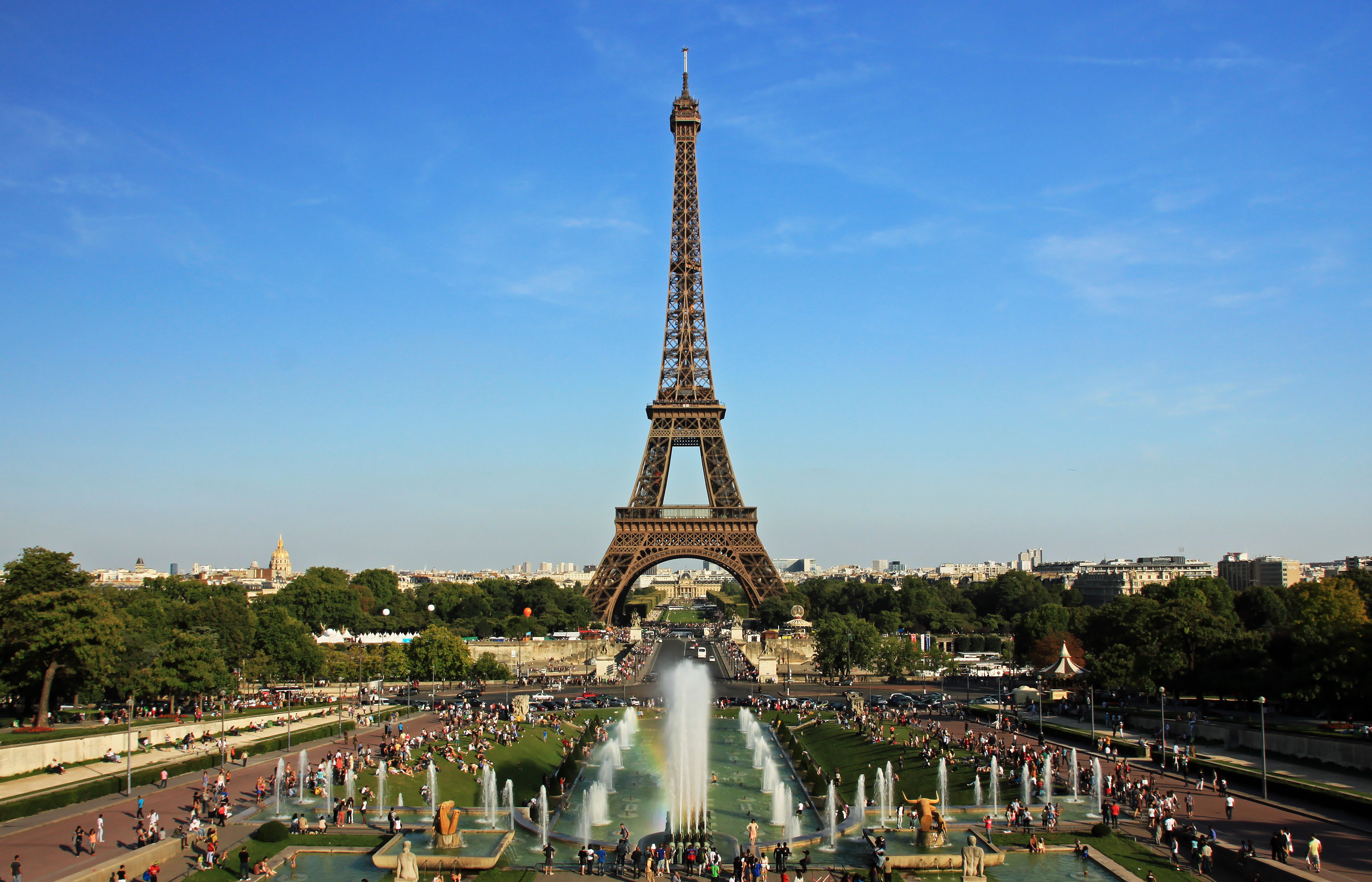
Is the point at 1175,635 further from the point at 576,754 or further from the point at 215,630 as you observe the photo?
the point at 215,630

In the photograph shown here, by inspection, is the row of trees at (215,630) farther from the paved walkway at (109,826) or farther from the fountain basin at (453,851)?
the fountain basin at (453,851)

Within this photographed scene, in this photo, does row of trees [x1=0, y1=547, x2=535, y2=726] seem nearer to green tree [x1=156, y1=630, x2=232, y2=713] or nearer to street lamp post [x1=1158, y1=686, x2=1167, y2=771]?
green tree [x1=156, y1=630, x2=232, y2=713]

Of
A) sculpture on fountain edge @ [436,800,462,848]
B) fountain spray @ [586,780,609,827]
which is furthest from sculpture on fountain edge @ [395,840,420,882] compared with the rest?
fountain spray @ [586,780,609,827]

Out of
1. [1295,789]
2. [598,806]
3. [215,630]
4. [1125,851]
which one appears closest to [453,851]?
[598,806]

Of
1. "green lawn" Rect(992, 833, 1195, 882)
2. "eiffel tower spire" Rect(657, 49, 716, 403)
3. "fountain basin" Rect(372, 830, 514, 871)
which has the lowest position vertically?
"fountain basin" Rect(372, 830, 514, 871)

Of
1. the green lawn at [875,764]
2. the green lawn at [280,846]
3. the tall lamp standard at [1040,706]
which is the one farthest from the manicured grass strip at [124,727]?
the tall lamp standard at [1040,706]

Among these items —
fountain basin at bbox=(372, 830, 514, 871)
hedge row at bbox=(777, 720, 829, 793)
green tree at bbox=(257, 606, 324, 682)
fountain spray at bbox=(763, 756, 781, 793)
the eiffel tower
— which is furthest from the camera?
the eiffel tower

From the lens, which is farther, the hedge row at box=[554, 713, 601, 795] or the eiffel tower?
the eiffel tower
